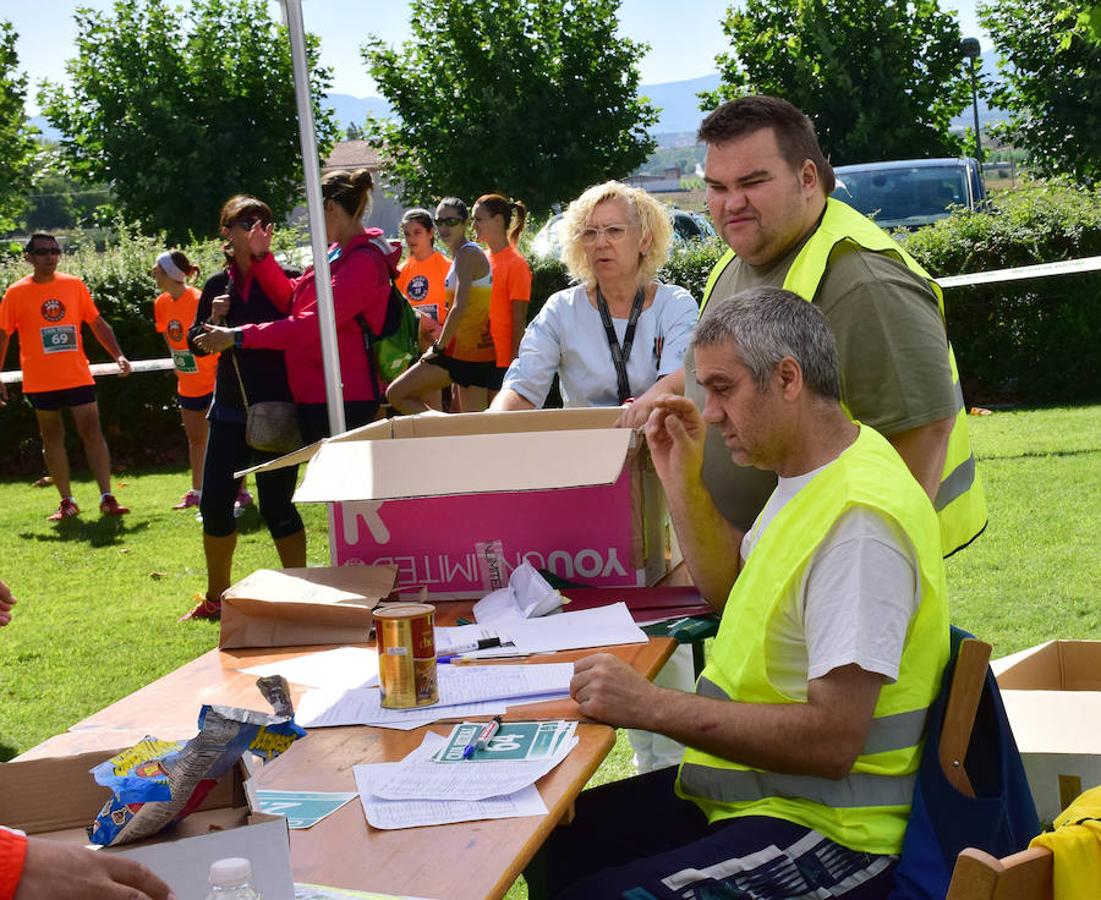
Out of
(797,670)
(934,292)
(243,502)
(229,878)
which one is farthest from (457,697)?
(243,502)

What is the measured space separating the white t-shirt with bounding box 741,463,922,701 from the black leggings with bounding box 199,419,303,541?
333 centimetres

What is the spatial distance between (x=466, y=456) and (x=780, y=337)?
45.2 inches

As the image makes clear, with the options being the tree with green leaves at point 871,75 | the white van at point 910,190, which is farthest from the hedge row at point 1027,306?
the tree with green leaves at point 871,75

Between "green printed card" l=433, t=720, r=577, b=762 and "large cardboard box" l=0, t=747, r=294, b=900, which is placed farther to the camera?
"green printed card" l=433, t=720, r=577, b=762

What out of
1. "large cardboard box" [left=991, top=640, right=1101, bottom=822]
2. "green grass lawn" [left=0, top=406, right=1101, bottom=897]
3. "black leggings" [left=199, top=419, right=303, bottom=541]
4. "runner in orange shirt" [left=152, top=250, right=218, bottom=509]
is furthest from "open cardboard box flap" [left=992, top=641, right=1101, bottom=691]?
"runner in orange shirt" [left=152, top=250, right=218, bottom=509]

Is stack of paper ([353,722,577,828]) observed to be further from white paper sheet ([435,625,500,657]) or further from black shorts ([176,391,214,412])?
black shorts ([176,391,214,412])

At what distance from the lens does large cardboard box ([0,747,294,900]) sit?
1425 millimetres

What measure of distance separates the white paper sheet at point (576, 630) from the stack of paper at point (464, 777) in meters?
0.56

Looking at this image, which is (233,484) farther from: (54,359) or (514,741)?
(54,359)

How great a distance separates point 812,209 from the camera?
3.10 metres

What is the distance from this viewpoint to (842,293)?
293cm

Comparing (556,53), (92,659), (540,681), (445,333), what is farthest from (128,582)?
(556,53)

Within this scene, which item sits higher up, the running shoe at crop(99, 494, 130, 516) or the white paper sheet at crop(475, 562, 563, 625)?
the white paper sheet at crop(475, 562, 563, 625)

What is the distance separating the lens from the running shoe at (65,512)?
9.86 meters
